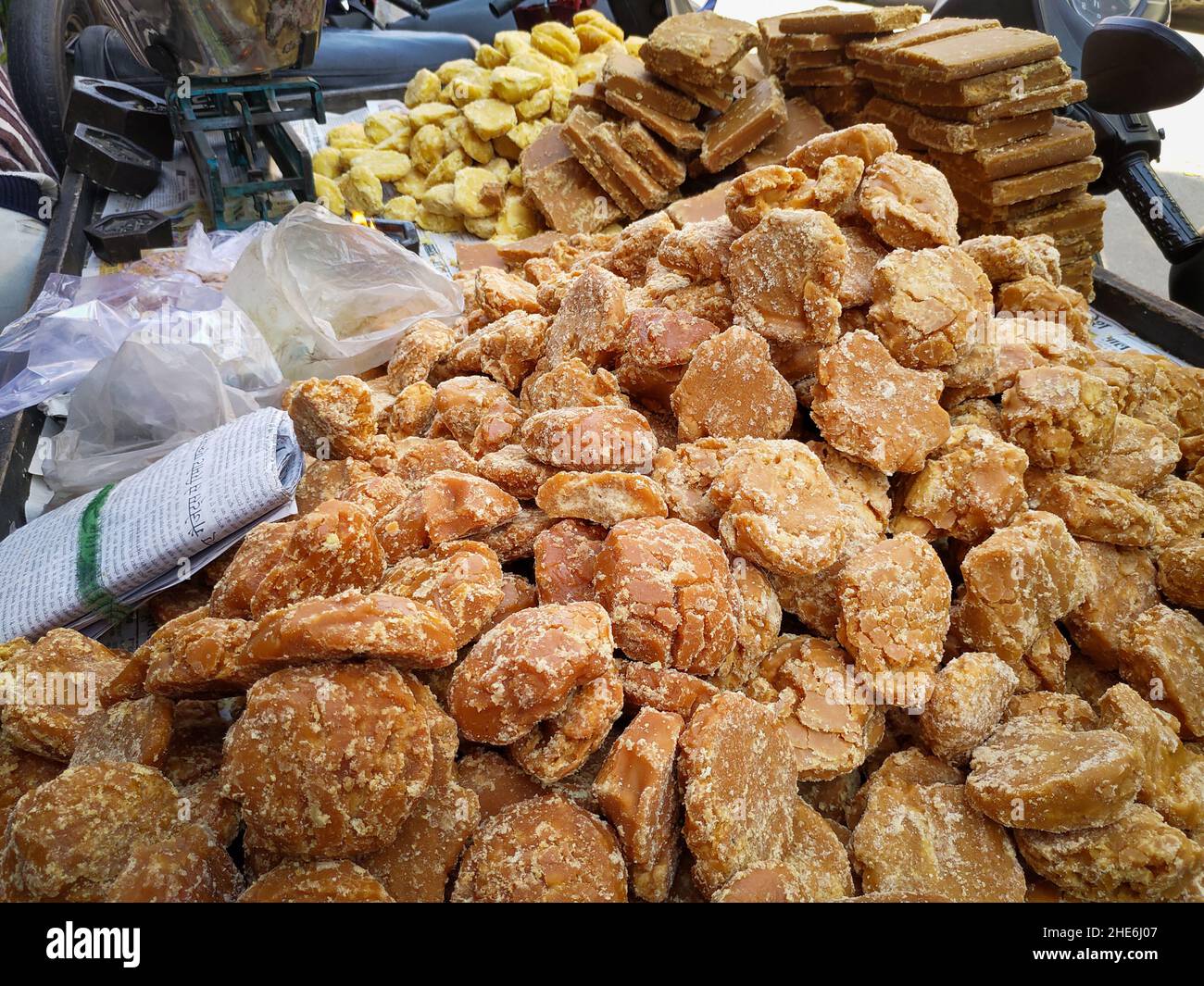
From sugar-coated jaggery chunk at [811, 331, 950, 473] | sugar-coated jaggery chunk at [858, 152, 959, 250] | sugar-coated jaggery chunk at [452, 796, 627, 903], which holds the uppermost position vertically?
sugar-coated jaggery chunk at [858, 152, 959, 250]

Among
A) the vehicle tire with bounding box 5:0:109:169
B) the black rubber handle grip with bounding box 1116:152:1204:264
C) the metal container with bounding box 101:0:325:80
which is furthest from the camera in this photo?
the vehicle tire with bounding box 5:0:109:169

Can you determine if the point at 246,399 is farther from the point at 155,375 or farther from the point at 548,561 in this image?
the point at 548,561

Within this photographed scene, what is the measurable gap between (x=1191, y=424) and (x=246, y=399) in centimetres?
224

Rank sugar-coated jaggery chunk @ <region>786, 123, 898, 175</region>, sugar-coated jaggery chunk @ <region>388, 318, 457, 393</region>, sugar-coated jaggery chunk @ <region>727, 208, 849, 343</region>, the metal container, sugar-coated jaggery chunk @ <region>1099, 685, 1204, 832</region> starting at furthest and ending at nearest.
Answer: the metal container
sugar-coated jaggery chunk @ <region>388, 318, 457, 393</region>
sugar-coated jaggery chunk @ <region>786, 123, 898, 175</region>
sugar-coated jaggery chunk @ <region>727, 208, 849, 343</region>
sugar-coated jaggery chunk @ <region>1099, 685, 1204, 832</region>

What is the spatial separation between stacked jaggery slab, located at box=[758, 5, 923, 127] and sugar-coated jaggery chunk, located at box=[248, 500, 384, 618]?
2.59m

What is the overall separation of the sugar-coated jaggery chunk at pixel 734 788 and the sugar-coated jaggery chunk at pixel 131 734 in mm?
773

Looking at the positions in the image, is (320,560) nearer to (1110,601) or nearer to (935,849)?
(935,849)

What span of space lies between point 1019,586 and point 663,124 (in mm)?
2286

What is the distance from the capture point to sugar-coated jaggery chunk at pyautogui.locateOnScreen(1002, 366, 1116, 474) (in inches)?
64.3

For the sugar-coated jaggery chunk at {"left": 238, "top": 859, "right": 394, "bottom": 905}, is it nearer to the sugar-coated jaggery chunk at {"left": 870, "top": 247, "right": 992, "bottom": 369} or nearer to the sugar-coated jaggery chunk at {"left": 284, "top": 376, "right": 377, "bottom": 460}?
the sugar-coated jaggery chunk at {"left": 284, "top": 376, "right": 377, "bottom": 460}

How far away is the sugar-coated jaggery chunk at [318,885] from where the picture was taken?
3.18 ft

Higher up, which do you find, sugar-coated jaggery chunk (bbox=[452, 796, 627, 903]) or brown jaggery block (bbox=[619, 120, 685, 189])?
brown jaggery block (bbox=[619, 120, 685, 189])

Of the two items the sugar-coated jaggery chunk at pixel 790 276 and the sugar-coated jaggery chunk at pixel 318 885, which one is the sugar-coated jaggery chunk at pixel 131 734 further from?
the sugar-coated jaggery chunk at pixel 790 276

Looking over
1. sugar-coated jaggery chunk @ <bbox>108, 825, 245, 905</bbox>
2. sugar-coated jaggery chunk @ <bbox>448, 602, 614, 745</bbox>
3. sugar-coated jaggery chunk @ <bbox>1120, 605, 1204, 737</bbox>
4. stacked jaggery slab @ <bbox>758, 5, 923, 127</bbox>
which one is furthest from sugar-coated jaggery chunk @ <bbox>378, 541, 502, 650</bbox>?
stacked jaggery slab @ <bbox>758, 5, 923, 127</bbox>
